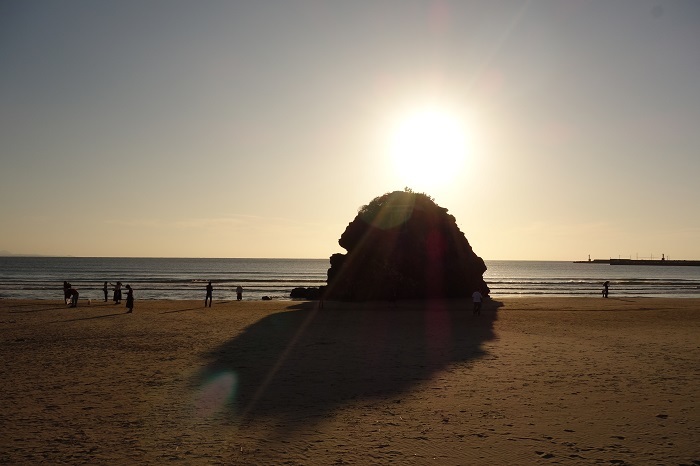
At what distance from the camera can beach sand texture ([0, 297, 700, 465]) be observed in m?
8.83

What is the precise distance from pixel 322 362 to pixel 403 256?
26.6 meters

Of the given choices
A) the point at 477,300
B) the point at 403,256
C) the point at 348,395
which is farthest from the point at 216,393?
the point at 403,256

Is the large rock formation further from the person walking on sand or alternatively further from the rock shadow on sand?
the rock shadow on sand

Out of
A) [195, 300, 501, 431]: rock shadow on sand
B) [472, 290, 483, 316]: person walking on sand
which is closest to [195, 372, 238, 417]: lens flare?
[195, 300, 501, 431]: rock shadow on sand

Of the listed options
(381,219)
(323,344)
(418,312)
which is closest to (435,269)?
(381,219)

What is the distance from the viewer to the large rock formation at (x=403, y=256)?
4250 centimetres

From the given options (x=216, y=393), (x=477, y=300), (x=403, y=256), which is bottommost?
(x=216, y=393)

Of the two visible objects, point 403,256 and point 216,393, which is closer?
point 216,393

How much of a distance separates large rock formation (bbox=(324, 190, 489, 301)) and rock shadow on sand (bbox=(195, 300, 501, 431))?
1113 centimetres

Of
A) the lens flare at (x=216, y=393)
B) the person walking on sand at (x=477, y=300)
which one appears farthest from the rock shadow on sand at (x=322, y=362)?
the person walking on sand at (x=477, y=300)

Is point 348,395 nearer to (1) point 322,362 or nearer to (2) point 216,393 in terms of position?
(2) point 216,393

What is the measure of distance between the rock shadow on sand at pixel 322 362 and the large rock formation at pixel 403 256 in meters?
11.1

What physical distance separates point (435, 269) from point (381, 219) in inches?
248

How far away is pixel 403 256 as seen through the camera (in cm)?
4284
